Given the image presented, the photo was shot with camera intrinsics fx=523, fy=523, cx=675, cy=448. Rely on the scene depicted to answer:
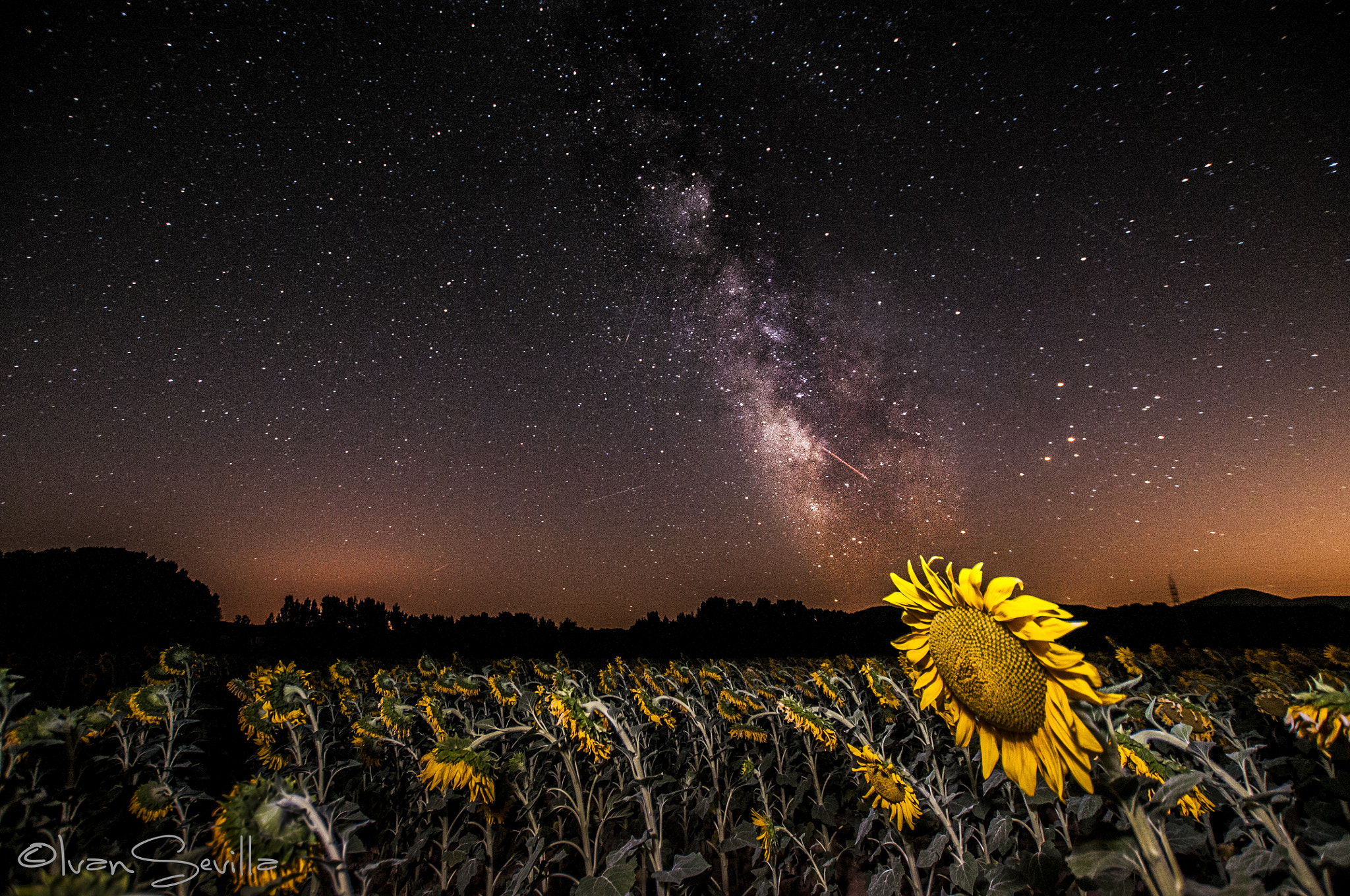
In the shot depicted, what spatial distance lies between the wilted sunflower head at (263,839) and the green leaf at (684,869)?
4.99 feet

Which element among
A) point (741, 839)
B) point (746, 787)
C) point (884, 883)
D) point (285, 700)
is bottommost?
point (746, 787)

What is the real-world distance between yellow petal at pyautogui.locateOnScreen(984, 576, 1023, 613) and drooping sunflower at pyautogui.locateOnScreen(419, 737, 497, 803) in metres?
2.02

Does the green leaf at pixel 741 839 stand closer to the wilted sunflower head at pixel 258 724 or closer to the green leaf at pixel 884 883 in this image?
the green leaf at pixel 884 883

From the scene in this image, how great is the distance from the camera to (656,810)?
3.27 m

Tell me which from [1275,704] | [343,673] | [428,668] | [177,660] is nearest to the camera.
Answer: [1275,704]

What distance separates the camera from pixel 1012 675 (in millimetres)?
1324

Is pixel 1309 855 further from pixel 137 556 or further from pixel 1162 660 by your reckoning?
pixel 137 556

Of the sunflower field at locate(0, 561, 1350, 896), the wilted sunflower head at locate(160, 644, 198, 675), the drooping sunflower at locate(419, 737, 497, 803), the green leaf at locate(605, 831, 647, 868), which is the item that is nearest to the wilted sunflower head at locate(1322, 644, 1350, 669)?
the sunflower field at locate(0, 561, 1350, 896)

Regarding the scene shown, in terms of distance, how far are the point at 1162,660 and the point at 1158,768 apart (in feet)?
41.8

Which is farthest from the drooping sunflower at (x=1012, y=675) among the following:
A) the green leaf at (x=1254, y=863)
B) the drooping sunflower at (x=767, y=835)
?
the drooping sunflower at (x=767, y=835)

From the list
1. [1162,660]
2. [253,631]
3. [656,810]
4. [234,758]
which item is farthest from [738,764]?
[253,631]

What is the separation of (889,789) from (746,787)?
269cm

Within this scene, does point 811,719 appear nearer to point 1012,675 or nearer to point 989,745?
point 989,745

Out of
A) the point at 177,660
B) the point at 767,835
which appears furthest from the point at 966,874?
the point at 177,660
